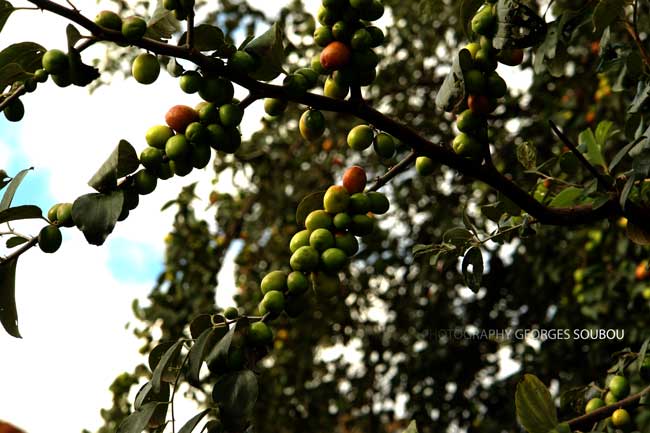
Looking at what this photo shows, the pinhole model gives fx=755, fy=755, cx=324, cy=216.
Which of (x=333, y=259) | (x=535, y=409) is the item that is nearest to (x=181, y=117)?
(x=333, y=259)

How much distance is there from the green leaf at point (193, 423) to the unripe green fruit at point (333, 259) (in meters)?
0.21

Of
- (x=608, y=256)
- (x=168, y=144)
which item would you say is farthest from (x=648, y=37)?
(x=168, y=144)

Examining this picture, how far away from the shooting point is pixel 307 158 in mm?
3502

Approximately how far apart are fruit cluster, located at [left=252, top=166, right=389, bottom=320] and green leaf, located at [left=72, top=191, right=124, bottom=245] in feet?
0.63

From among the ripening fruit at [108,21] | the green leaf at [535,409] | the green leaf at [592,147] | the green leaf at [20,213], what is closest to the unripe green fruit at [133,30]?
the ripening fruit at [108,21]

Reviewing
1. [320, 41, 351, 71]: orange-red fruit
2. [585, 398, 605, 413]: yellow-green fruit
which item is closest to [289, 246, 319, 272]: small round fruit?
[320, 41, 351, 71]: orange-red fruit

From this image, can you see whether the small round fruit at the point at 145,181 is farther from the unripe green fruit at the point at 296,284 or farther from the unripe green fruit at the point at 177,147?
the unripe green fruit at the point at 296,284

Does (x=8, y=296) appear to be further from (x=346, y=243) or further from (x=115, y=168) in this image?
(x=346, y=243)

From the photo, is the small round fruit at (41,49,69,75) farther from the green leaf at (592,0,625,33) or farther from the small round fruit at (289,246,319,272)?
the green leaf at (592,0,625,33)

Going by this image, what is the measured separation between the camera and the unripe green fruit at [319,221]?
2.99ft

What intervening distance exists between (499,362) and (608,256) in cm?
84

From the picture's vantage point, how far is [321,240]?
0.88 m

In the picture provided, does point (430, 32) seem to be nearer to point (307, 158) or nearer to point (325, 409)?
point (307, 158)

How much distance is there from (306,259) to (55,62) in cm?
34
